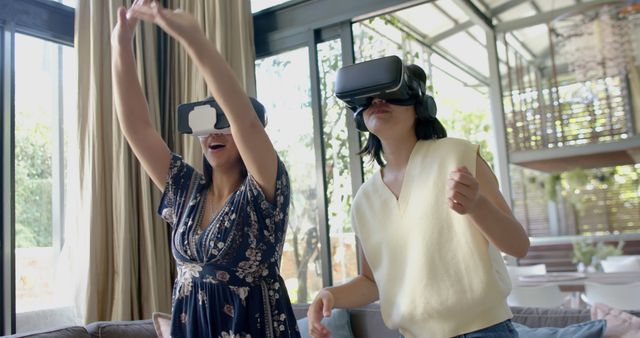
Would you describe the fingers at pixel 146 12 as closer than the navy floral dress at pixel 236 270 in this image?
Yes

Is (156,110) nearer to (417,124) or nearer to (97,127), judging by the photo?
(97,127)

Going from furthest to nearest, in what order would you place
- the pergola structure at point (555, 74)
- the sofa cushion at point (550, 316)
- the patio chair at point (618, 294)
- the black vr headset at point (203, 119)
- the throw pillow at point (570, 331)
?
the pergola structure at point (555, 74) < the patio chair at point (618, 294) < the sofa cushion at point (550, 316) < the throw pillow at point (570, 331) < the black vr headset at point (203, 119)

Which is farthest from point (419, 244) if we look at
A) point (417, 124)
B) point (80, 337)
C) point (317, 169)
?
point (317, 169)

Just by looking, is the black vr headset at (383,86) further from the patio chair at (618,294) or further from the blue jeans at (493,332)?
the patio chair at (618,294)

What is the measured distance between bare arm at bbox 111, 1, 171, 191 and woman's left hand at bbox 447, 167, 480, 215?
2.30 feet

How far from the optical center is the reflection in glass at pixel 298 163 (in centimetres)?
325

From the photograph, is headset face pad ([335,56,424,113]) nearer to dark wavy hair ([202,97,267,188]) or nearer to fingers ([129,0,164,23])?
dark wavy hair ([202,97,267,188])

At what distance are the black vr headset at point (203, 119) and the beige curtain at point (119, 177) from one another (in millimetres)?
1943

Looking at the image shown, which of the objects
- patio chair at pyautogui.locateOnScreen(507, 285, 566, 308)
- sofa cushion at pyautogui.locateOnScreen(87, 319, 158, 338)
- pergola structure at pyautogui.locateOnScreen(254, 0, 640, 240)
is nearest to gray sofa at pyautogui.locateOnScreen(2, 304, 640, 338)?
sofa cushion at pyautogui.locateOnScreen(87, 319, 158, 338)

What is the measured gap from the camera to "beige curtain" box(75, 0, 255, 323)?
9.71ft

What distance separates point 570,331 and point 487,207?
1.16 metres

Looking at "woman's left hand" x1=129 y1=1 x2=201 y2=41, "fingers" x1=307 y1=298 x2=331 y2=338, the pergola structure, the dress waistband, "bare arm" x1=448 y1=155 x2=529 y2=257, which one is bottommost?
"fingers" x1=307 y1=298 x2=331 y2=338

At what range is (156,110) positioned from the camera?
→ 3.28 metres

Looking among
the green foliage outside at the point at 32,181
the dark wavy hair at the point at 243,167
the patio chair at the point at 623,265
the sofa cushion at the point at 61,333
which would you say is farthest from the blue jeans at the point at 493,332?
the patio chair at the point at 623,265
